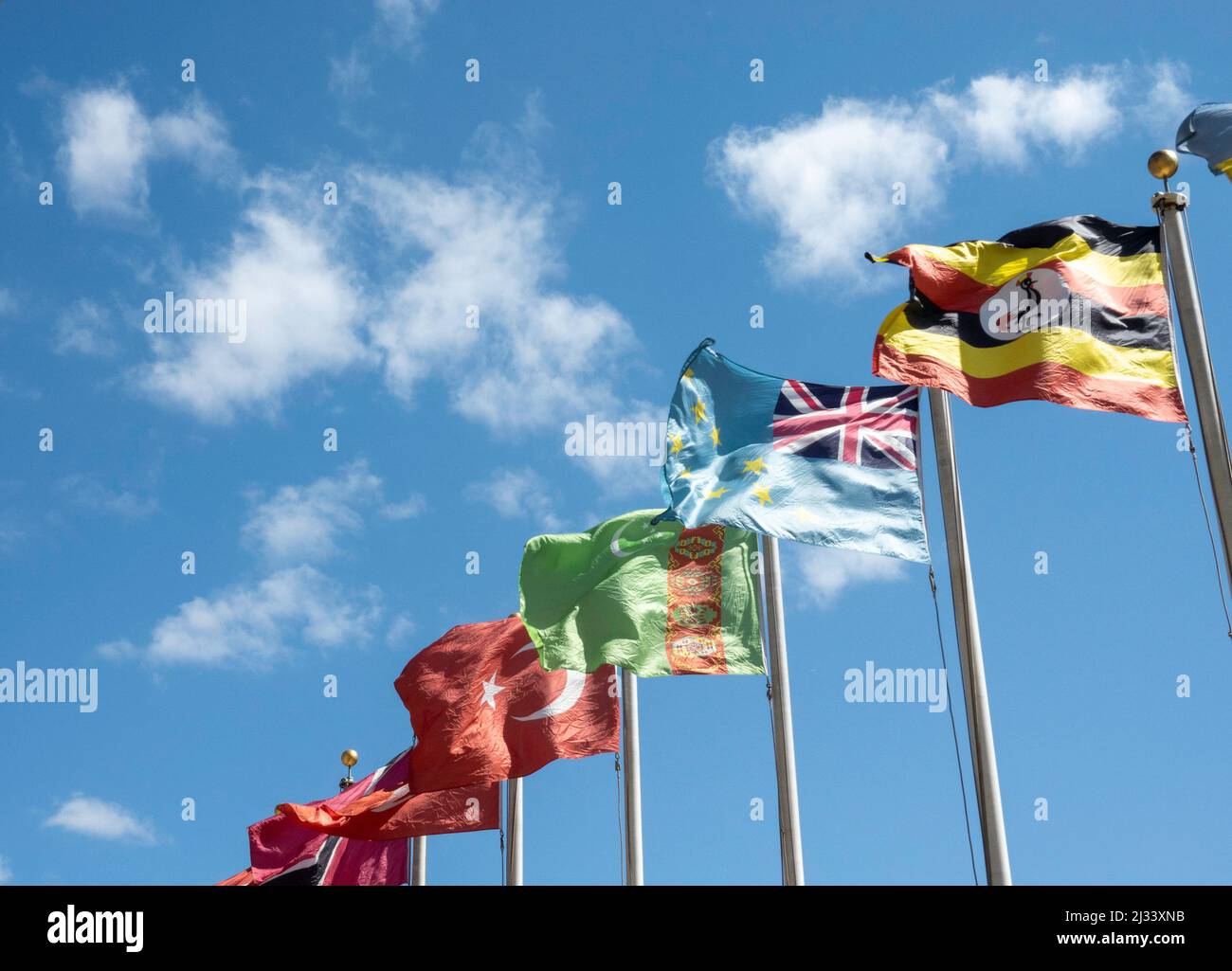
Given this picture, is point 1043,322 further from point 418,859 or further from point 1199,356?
point 418,859

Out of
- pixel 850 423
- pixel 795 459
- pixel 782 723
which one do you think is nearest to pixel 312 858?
pixel 782 723

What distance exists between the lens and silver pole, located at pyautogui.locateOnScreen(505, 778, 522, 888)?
29.2 meters

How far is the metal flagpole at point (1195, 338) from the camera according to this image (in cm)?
1491

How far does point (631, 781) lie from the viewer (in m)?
25.7

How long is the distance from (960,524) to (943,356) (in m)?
2.22

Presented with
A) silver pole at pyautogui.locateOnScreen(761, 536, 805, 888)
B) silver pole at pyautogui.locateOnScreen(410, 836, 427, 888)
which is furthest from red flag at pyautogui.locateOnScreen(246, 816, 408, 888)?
silver pole at pyautogui.locateOnScreen(761, 536, 805, 888)

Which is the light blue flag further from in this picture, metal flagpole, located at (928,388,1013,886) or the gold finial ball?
the gold finial ball

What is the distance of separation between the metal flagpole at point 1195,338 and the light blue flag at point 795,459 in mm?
5241

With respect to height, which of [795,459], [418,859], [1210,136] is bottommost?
[418,859]

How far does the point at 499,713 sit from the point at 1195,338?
47.5 ft

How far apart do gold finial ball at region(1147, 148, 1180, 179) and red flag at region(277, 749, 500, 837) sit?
53.6 feet
